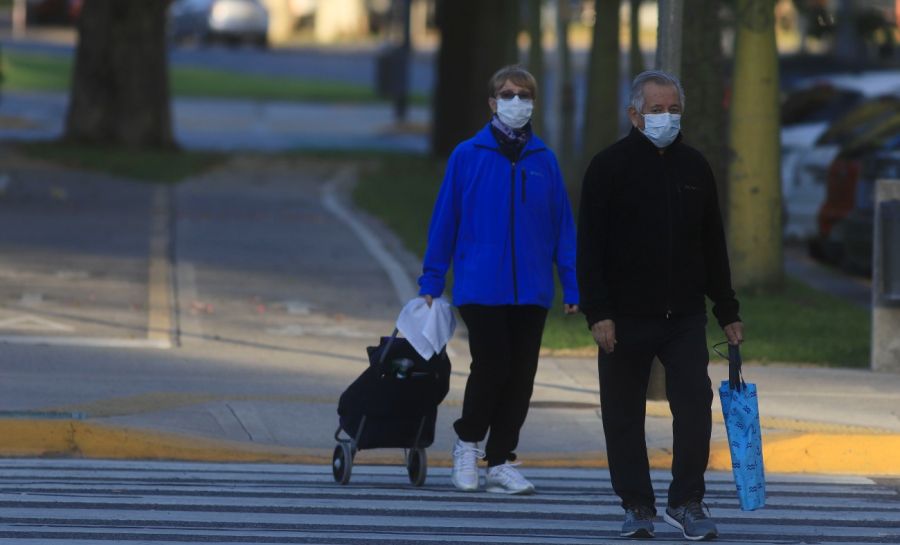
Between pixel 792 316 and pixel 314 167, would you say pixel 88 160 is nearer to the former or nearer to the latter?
pixel 314 167

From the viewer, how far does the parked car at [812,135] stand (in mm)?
18016

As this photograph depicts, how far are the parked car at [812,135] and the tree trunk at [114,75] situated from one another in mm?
9903

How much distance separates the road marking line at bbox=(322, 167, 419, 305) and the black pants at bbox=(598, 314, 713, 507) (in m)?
6.38

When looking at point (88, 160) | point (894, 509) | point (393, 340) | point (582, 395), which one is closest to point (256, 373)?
point (582, 395)

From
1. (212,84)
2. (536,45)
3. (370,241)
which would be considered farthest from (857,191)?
(212,84)

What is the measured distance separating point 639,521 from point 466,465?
119 cm

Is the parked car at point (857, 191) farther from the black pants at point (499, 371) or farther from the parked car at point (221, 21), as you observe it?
the parked car at point (221, 21)

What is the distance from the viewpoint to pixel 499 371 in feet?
25.4

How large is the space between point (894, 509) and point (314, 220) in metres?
11.7

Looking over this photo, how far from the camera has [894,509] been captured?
7.76 m

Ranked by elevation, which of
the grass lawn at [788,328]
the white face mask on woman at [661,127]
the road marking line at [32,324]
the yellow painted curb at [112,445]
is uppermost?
the white face mask on woman at [661,127]

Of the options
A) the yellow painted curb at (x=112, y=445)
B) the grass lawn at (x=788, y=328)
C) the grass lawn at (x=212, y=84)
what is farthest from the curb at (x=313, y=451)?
the grass lawn at (x=212, y=84)

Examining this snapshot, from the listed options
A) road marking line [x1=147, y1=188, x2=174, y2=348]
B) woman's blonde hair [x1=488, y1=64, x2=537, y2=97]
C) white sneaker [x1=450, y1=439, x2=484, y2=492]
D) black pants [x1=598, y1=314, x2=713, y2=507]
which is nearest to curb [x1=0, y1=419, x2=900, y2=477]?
white sneaker [x1=450, y1=439, x2=484, y2=492]

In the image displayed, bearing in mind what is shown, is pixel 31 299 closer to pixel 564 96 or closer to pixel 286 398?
pixel 286 398
